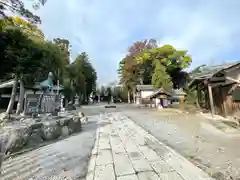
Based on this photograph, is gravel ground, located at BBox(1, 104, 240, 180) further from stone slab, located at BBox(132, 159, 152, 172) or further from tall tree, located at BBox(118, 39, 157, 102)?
tall tree, located at BBox(118, 39, 157, 102)

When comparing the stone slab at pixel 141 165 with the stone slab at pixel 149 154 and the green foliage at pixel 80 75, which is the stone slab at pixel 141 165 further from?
the green foliage at pixel 80 75

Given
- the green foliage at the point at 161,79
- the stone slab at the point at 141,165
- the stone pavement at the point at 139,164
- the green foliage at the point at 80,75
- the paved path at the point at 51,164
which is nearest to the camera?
the stone pavement at the point at 139,164

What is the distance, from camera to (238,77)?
11.7m

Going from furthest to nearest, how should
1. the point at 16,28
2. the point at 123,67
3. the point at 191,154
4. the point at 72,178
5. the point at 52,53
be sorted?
the point at 123,67 → the point at 52,53 → the point at 16,28 → the point at 191,154 → the point at 72,178

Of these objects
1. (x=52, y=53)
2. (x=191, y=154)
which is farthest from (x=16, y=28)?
(x=191, y=154)

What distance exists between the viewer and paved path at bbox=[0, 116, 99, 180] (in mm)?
3119

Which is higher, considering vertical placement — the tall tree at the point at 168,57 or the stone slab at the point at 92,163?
the tall tree at the point at 168,57

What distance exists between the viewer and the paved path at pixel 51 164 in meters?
3.12

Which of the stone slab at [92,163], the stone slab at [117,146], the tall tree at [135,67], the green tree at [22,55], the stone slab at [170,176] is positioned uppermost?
the tall tree at [135,67]

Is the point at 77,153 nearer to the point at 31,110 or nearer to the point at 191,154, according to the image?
the point at 191,154

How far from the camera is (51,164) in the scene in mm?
3686

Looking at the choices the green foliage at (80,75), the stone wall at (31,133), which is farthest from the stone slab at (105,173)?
the green foliage at (80,75)

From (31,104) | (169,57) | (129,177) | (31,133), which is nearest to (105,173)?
(129,177)

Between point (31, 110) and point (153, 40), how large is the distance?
38803 millimetres
